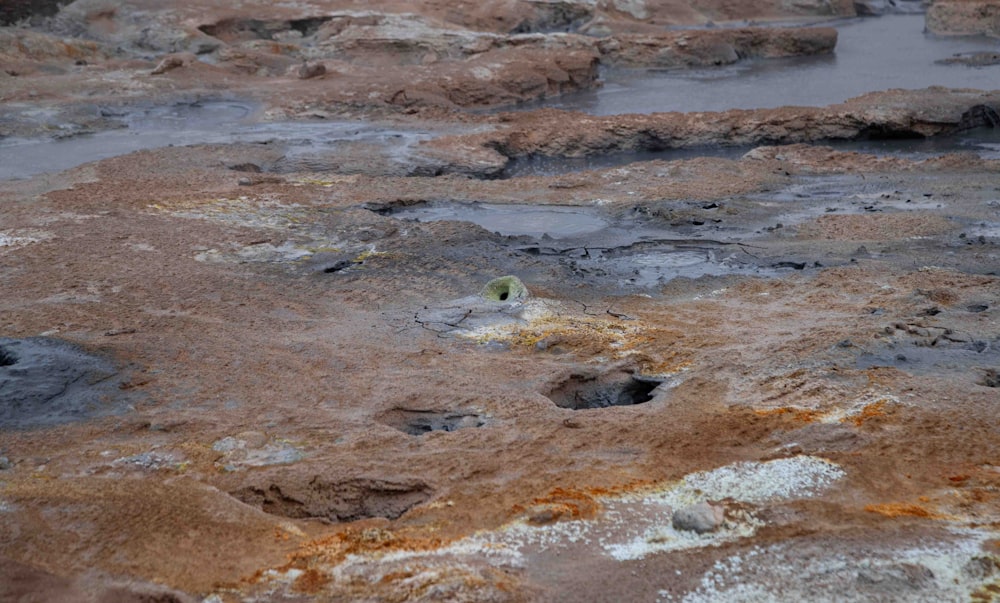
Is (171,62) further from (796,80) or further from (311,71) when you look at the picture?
(796,80)

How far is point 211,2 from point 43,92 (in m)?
7.32

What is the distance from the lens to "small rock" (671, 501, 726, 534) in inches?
163

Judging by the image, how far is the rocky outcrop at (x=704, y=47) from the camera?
22859 millimetres

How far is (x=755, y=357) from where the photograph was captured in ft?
20.2

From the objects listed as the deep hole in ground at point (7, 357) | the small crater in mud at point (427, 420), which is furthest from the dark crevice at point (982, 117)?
the deep hole in ground at point (7, 357)

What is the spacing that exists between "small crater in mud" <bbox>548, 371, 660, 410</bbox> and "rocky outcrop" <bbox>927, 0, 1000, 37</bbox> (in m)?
23.8

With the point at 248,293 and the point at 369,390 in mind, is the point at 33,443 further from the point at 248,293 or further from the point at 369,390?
the point at 248,293

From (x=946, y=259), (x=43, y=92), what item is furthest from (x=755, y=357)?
(x=43, y=92)

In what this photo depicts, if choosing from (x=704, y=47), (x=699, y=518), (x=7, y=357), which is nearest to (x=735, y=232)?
(x=699, y=518)

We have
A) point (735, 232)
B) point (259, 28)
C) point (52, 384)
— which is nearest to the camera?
point (52, 384)

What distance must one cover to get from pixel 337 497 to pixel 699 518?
5.54 feet

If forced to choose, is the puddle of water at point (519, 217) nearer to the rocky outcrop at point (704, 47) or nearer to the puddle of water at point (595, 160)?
the puddle of water at point (595, 160)

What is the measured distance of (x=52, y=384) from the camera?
5777mm

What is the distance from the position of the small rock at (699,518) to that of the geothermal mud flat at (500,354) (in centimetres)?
3
